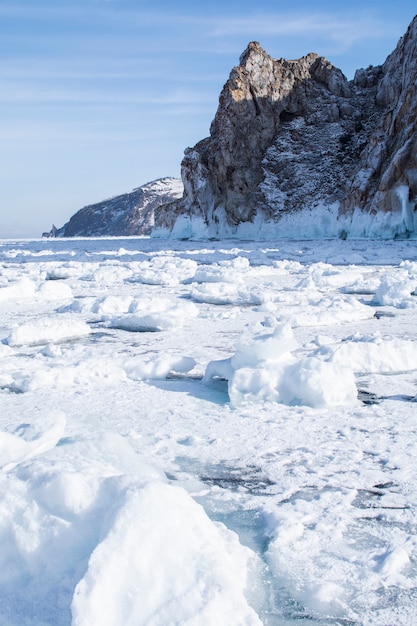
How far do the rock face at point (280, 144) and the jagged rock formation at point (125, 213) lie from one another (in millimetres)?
56512

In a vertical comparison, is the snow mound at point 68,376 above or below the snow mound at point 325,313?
above

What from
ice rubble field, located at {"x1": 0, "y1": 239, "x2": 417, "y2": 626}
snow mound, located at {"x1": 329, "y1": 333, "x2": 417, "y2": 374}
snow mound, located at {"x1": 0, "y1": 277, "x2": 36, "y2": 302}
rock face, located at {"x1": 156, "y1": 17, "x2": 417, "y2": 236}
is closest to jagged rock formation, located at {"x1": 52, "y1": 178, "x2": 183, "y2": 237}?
rock face, located at {"x1": 156, "y1": 17, "x2": 417, "y2": 236}

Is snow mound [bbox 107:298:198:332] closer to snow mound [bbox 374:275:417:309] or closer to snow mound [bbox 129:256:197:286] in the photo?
snow mound [bbox 374:275:417:309]

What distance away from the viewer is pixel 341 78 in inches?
1941

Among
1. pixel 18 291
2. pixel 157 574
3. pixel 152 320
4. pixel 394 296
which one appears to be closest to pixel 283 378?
pixel 157 574

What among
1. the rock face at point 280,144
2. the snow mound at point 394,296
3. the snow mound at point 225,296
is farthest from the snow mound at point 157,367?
the rock face at point 280,144

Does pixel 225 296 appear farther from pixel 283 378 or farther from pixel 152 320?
pixel 283 378

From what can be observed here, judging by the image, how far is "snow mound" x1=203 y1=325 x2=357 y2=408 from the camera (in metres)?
3.26

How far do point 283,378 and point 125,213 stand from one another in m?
117

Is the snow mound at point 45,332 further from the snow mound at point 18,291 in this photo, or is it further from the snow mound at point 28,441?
the snow mound at point 18,291

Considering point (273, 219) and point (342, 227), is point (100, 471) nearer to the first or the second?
point (342, 227)

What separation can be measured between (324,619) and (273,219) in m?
43.0

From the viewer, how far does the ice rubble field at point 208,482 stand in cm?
146

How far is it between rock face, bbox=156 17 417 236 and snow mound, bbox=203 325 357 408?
36.4 metres
